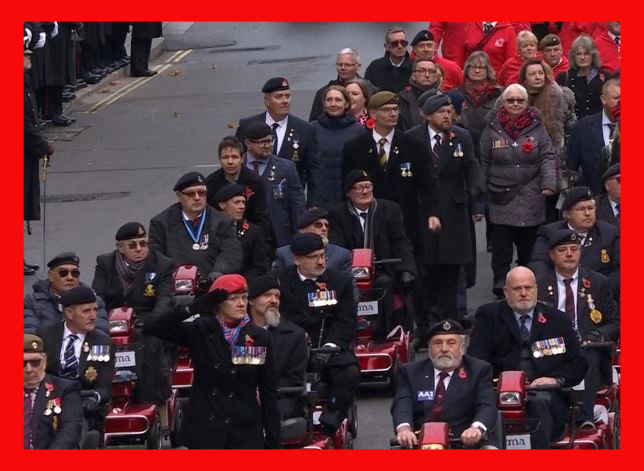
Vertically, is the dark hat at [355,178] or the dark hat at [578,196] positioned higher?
the dark hat at [355,178]

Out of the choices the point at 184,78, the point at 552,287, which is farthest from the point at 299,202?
the point at 184,78

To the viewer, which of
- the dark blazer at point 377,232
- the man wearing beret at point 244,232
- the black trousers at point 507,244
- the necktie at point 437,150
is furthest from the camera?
the black trousers at point 507,244

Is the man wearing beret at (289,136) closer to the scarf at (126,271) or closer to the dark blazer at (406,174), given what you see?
the dark blazer at (406,174)

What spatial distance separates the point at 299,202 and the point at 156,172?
287 inches

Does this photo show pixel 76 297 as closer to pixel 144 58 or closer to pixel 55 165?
pixel 55 165

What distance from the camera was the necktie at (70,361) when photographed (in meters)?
15.0

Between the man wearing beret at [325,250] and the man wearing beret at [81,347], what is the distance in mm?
2053

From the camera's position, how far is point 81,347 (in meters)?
15.1

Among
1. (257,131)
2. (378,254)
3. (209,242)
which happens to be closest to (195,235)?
(209,242)

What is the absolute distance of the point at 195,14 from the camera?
14359 mm

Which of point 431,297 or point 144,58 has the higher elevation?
point 144,58

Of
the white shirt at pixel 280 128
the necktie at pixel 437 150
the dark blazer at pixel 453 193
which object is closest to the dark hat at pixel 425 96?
the dark blazer at pixel 453 193

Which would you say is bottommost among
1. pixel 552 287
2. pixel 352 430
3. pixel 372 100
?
pixel 352 430

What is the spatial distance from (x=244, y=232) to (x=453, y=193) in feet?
7.99
